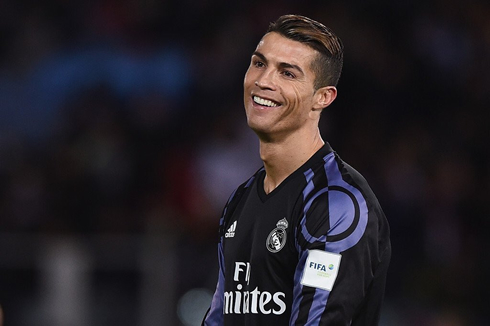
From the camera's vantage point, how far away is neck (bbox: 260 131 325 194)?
11.9 ft

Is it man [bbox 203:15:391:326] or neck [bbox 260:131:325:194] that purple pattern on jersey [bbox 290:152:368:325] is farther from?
neck [bbox 260:131:325:194]

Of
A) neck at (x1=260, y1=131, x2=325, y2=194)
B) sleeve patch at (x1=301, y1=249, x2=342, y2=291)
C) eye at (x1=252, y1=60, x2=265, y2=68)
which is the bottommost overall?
sleeve patch at (x1=301, y1=249, x2=342, y2=291)

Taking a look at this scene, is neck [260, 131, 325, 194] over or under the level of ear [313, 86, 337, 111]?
under

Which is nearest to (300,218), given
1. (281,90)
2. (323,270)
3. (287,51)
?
(323,270)

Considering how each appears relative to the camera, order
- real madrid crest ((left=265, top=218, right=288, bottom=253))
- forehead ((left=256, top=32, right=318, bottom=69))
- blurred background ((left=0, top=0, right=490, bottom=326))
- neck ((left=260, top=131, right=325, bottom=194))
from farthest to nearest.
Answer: blurred background ((left=0, top=0, right=490, bottom=326)) → neck ((left=260, top=131, right=325, bottom=194)) → forehead ((left=256, top=32, right=318, bottom=69)) → real madrid crest ((left=265, top=218, right=288, bottom=253))

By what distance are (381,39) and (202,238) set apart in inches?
123

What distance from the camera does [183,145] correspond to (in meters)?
9.07

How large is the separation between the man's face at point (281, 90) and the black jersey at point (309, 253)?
0.59ft

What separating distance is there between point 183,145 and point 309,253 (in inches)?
232

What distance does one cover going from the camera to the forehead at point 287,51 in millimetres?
3537

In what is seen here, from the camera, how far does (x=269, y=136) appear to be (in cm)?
363

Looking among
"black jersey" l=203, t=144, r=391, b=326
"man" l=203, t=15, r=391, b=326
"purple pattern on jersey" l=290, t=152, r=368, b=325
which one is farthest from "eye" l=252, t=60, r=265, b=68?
"purple pattern on jersey" l=290, t=152, r=368, b=325

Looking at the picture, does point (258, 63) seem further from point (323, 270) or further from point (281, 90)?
point (323, 270)

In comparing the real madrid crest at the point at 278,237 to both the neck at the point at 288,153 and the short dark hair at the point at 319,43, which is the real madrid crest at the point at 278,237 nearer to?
the neck at the point at 288,153
